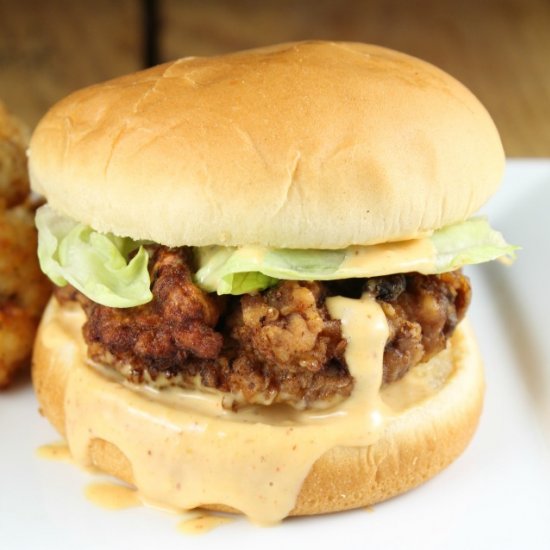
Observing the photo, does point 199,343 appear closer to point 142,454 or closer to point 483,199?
point 142,454

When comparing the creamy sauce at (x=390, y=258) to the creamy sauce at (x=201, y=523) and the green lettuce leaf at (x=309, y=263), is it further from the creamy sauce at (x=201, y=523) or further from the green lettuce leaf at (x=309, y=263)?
the creamy sauce at (x=201, y=523)

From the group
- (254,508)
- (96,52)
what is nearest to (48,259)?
(254,508)

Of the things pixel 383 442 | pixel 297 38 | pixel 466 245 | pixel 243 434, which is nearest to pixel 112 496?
pixel 243 434

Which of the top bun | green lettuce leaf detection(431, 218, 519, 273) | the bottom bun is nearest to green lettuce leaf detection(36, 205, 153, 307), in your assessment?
the top bun

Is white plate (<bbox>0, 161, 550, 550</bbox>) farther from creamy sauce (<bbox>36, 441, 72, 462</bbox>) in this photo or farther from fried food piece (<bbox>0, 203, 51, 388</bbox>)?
fried food piece (<bbox>0, 203, 51, 388</bbox>)

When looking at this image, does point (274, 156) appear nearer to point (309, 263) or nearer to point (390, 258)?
point (309, 263)

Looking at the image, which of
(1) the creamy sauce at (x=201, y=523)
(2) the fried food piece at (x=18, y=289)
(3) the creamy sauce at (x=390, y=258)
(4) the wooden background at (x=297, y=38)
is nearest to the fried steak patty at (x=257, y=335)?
(3) the creamy sauce at (x=390, y=258)

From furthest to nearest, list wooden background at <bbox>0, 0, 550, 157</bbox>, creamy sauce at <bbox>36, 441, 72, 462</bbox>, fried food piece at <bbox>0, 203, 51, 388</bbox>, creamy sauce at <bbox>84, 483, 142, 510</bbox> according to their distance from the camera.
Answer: wooden background at <bbox>0, 0, 550, 157</bbox> < fried food piece at <bbox>0, 203, 51, 388</bbox> < creamy sauce at <bbox>36, 441, 72, 462</bbox> < creamy sauce at <bbox>84, 483, 142, 510</bbox>
